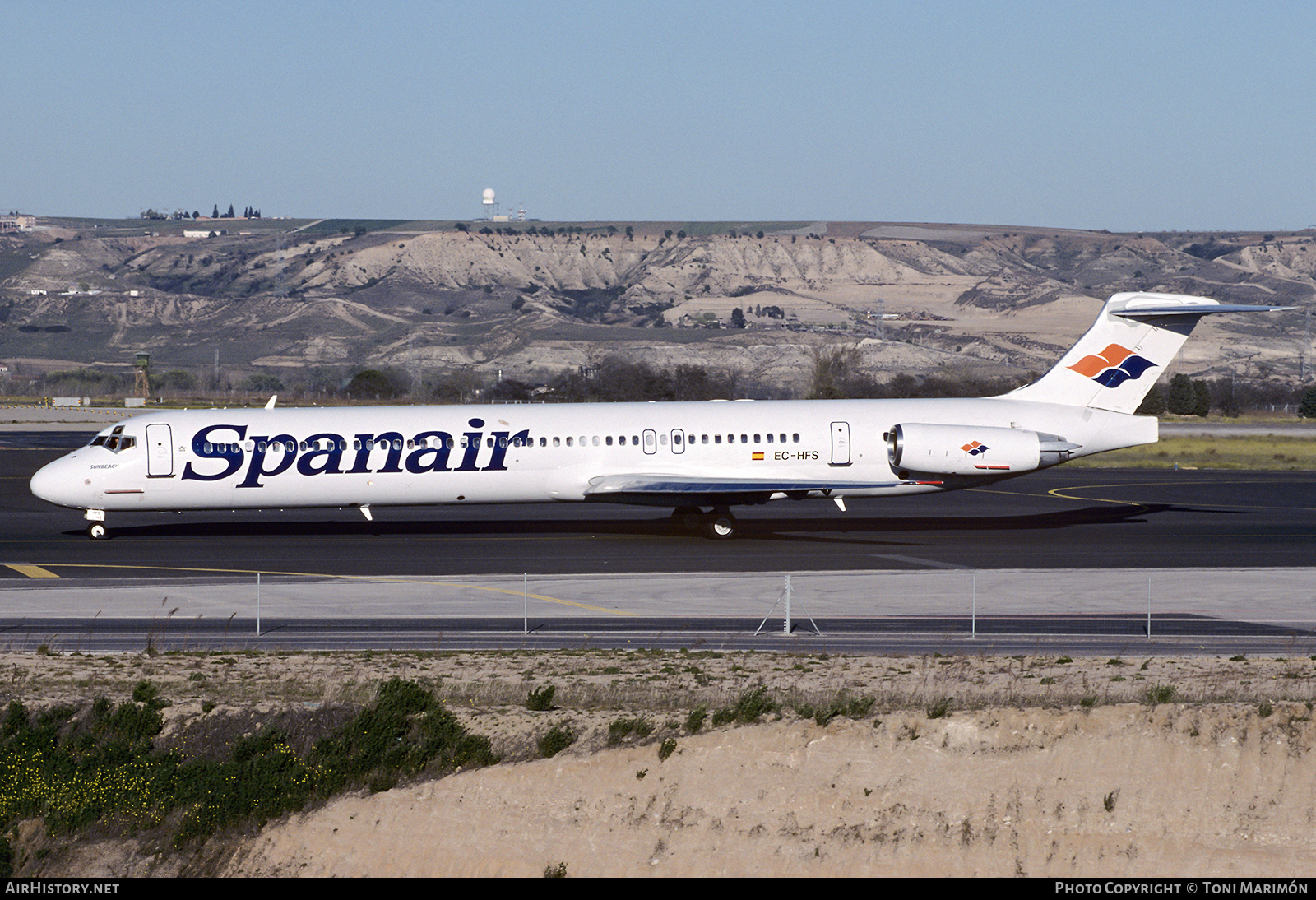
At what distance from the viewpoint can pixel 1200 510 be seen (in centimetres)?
4475

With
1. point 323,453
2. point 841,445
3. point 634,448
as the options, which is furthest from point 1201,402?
point 323,453

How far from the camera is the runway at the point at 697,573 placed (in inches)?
950

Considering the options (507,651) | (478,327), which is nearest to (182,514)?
(507,651)

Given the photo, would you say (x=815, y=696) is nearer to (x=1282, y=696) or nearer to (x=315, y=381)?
(x=1282, y=696)

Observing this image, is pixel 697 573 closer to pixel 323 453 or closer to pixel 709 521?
pixel 709 521

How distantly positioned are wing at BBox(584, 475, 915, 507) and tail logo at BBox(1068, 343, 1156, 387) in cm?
731

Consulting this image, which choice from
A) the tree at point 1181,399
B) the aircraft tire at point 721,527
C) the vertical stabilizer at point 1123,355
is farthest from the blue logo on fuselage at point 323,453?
the tree at point 1181,399

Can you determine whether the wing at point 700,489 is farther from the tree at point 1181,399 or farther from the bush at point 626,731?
the tree at point 1181,399

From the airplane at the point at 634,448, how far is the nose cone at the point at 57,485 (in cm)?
4

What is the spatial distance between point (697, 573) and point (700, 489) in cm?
481

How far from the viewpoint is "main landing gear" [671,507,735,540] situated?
125ft

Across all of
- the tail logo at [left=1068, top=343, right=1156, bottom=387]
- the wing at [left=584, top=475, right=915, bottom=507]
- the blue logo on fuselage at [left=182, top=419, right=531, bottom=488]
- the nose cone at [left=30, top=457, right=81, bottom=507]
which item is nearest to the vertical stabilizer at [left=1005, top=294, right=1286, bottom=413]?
the tail logo at [left=1068, top=343, right=1156, bottom=387]

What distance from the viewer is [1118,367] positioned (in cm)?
3884
